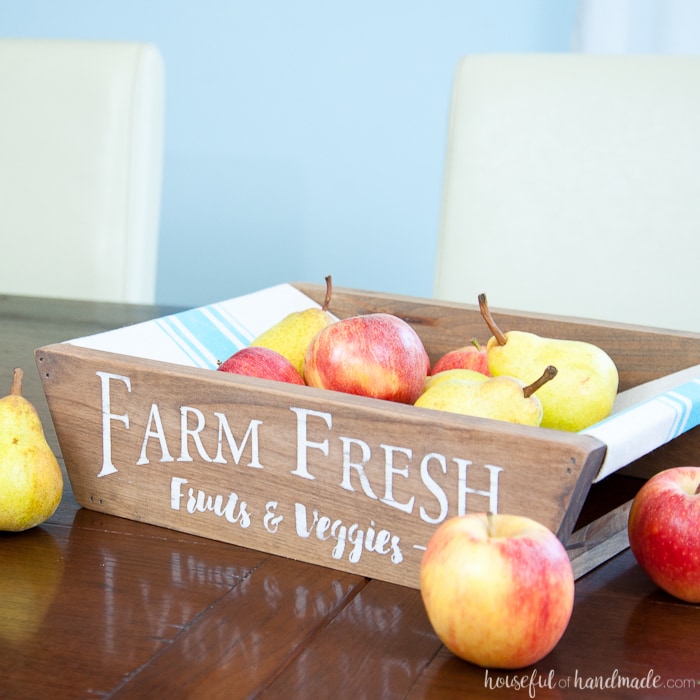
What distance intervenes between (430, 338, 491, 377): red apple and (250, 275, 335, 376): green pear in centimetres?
12

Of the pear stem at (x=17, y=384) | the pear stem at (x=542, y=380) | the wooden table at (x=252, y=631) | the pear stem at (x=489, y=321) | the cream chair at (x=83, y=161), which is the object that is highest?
the cream chair at (x=83, y=161)

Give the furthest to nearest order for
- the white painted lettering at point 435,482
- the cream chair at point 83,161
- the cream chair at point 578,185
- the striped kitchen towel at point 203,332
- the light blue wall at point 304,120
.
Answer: the light blue wall at point 304,120 → the cream chair at point 83,161 → the cream chair at point 578,185 → the striped kitchen towel at point 203,332 → the white painted lettering at point 435,482

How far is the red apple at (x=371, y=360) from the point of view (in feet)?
2.70

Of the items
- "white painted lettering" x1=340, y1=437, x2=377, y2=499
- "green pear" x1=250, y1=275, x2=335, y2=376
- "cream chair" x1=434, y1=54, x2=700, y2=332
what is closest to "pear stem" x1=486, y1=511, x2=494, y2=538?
"white painted lettering" x1=340, y1=437, x2=377, y2=499

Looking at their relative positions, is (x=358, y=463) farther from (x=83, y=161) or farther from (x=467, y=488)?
(x=83, y=161)

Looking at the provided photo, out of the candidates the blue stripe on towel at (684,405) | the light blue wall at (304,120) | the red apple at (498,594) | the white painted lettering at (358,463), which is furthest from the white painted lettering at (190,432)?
the light blue wall at (304,120)

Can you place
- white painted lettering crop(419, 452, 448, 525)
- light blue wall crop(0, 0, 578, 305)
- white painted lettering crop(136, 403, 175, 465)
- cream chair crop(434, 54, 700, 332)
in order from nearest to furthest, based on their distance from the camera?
white painted lettering crop(419, 452, 448, 525)
white painted lettering crop(136, 403, 175, 465)
cream chair crop(434, 54, 700, 332)
light blue wall crop(0, 0, 578, 305)

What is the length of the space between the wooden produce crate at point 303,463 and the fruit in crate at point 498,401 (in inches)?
2.8

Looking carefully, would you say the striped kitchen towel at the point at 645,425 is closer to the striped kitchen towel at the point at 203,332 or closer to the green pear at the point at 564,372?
the green pear at the point at 564,372

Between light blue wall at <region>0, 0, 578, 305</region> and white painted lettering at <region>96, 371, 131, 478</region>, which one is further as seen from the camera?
light blue wall at <region>0, 0, 578, 305</region>

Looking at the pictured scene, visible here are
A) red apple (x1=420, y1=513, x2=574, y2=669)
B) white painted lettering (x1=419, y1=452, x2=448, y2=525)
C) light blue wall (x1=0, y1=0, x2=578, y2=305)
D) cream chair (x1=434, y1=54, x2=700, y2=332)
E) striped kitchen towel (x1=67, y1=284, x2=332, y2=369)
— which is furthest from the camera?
light blue wall (x1=0, y1=0, x2=578, y2=305)

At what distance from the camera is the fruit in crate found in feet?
2.39

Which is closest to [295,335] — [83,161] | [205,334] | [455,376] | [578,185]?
[205,334]

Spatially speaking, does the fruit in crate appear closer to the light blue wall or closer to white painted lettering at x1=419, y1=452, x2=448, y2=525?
white painted lettering at x1=419, y1=452, x2=448, y2=525
